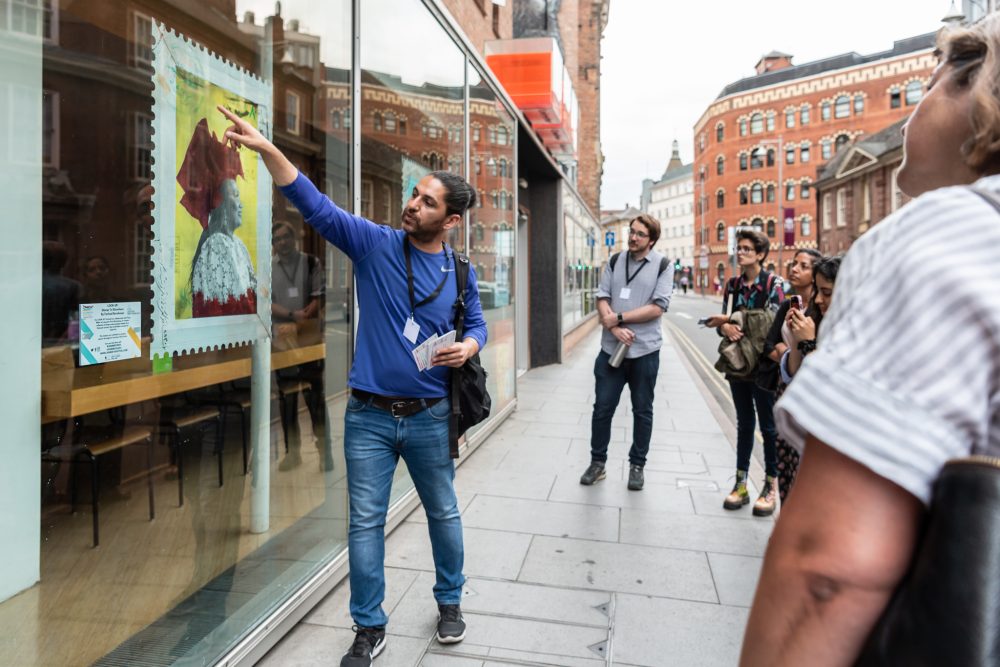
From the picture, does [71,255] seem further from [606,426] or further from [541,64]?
[541,64]

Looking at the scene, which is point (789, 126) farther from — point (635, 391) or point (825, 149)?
point (635, 391)

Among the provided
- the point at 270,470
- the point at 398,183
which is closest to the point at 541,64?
the point at 398,183

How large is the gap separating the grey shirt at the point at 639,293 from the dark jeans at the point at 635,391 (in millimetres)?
89

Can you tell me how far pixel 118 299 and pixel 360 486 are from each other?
43.3 inches

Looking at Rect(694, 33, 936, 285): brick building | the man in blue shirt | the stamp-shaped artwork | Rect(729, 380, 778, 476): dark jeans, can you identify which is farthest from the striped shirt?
Rect(694, 33, 936, 285): brick building

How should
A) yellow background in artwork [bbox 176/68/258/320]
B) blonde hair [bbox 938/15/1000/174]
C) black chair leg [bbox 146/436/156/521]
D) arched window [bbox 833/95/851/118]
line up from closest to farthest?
blonde hair [bbox 938/15/1000/174] < yellow background in artwork [bbox 176/68/258/320] < black chair leg [bbox 146/436/156/521] < arched window [bbox 833/95/851/118]

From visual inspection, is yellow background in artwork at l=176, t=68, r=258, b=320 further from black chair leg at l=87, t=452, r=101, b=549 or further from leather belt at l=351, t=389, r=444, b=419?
leather belt at l=351, t=389, r=444, b=419

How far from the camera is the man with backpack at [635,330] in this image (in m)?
5.22

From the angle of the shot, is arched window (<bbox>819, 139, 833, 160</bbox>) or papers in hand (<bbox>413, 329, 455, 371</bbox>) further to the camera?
arched window (<bbox>819, 139, 833, 160</bbox>)

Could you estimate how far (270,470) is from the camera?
134 inches

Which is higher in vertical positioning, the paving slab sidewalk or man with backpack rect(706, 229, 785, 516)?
man with backpack rect(706, 229, 785, 516)

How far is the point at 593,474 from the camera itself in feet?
18.0

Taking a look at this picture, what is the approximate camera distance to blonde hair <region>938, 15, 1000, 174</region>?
2.65 ft

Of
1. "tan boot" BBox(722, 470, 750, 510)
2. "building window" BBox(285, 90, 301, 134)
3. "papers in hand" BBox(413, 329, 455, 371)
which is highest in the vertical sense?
"building window" BBox(285, 90, 301, 134)
